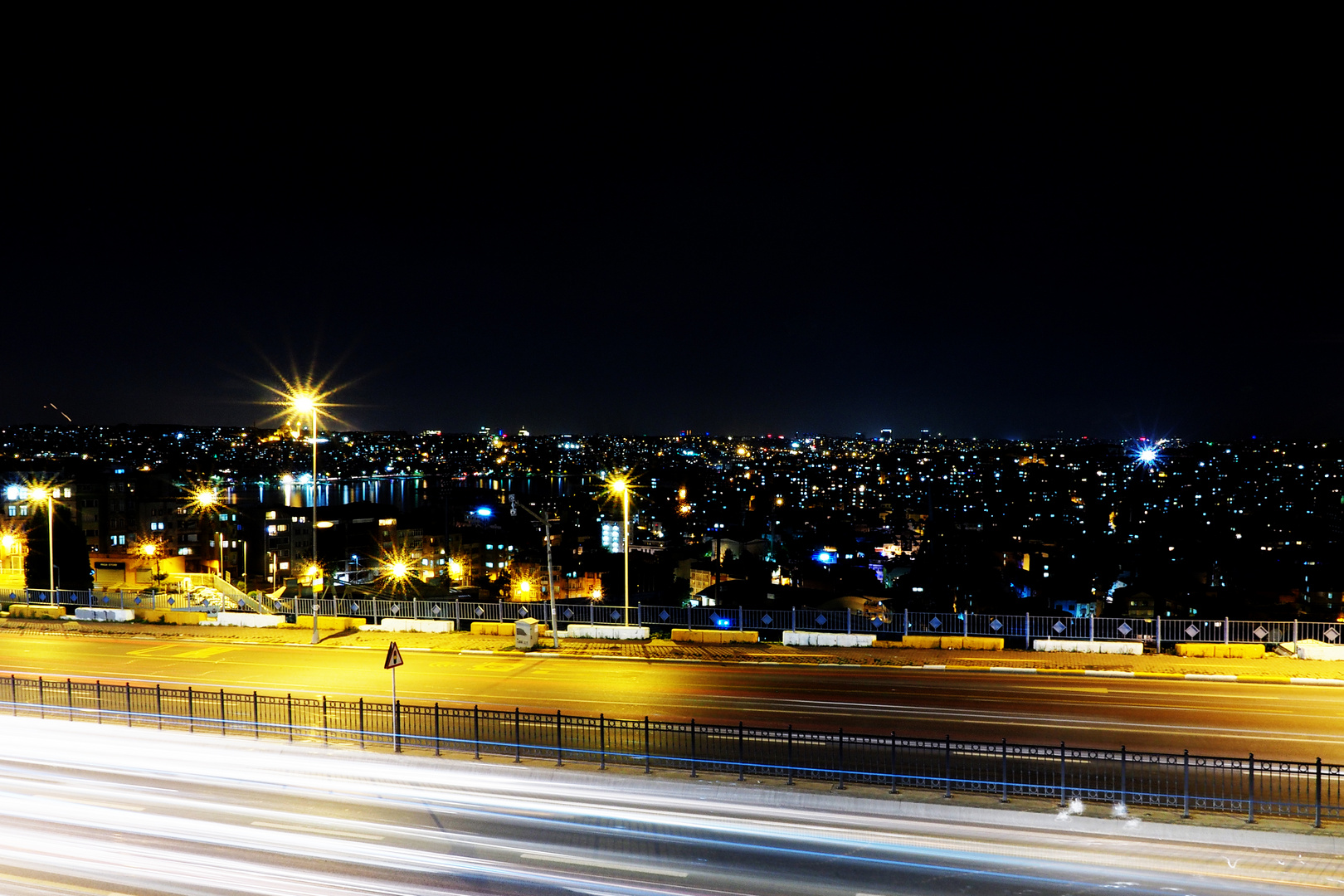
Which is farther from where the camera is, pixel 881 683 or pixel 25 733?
pixel 881 683

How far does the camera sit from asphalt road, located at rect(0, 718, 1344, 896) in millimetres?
9406

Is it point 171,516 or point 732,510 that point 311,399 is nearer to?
point 171,516

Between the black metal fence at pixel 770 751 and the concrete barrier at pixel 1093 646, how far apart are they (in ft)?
33.7

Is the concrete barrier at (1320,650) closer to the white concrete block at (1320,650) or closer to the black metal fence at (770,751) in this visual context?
the white concrete block at (1320,650)

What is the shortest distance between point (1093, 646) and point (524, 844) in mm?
18631

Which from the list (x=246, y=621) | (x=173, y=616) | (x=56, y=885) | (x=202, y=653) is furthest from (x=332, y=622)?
(x=56, y=885)

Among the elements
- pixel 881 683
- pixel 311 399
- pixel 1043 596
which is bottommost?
pixel 1043 596

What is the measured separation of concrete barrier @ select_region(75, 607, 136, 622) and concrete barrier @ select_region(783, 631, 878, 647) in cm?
2297

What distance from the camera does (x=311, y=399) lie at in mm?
26234

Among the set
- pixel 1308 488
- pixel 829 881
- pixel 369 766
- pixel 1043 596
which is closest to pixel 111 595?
pixel 369 766

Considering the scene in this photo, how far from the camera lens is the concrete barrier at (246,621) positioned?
98.4 ft

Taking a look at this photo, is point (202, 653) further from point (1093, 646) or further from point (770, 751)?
point (1093, 646)

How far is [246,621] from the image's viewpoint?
30.2 meters

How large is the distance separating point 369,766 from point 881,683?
11.6m
